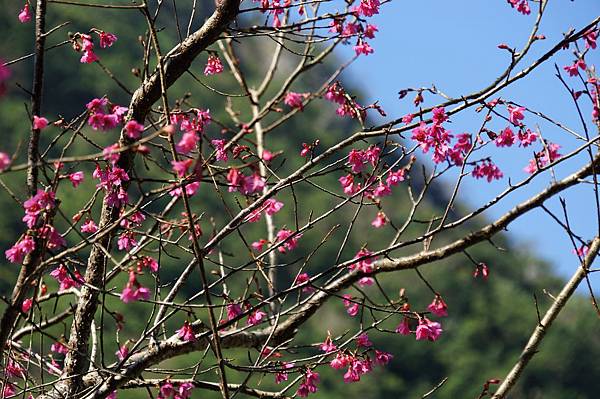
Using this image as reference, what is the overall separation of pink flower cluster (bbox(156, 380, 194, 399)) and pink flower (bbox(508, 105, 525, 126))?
4.86 feet

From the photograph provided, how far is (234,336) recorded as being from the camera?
9.68 feet

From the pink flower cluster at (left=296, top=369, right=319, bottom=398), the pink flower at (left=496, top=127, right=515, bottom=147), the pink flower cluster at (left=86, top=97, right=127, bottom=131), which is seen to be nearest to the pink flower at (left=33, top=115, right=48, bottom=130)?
the pink flower cluster at (left=86, top=97, right=127, bottom=131)

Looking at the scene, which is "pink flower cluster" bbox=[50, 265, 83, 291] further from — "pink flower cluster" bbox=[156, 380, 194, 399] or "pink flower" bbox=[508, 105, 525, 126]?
"pink flower" bbox=[508, 105, 525, 126]

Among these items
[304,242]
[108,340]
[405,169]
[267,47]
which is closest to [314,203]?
[304,242]

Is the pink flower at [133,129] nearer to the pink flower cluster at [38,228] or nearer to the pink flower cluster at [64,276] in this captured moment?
the pink flower cluster at [38,228]

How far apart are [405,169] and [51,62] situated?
4406 centimetres

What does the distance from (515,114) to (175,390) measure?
5.07 feet

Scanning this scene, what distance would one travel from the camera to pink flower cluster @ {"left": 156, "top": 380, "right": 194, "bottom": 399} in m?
2.81

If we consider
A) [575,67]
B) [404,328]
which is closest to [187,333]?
[404,328]

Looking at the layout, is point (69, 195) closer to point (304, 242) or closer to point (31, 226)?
point (304, 242)

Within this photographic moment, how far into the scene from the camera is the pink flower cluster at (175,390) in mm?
2807

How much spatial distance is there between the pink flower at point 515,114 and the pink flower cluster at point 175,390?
4.86 ft

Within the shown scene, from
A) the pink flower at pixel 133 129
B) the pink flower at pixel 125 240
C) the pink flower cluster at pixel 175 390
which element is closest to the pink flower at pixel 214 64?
the pink flower at pixel 125 240

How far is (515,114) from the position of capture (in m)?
3.13
